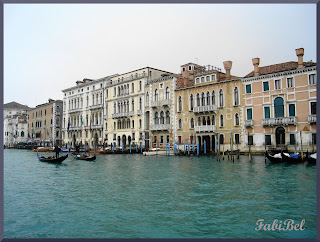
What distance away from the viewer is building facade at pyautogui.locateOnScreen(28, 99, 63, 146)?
137ft

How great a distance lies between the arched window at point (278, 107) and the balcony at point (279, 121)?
1.35 ft

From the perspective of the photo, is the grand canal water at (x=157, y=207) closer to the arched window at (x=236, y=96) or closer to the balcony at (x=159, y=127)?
the arched window at (x=236, y=96)

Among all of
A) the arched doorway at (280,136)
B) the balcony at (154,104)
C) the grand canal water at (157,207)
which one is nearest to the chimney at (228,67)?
the arched doorway at (280,136)

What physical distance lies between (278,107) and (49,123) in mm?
33227

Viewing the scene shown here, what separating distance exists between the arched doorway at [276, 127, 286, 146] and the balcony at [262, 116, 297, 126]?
19.4 inches

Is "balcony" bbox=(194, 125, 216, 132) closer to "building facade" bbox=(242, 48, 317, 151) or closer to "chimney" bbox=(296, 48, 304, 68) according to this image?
"building facade" bbox=(242, 48, 317, 151)

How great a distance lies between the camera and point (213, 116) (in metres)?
23.1

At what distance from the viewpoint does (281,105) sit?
19.4 m

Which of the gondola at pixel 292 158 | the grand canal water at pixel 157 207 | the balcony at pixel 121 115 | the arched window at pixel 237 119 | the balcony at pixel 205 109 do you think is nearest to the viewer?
the grand canal water at pixel 157 207

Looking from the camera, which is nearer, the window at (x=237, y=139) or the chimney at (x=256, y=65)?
the chimney at (x=256, y=65)

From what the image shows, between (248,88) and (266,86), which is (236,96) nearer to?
(248,88)

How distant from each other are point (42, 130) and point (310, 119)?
3757cm

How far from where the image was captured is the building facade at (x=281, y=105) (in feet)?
59.6

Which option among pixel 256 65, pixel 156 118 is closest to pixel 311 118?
pixel 256 65
